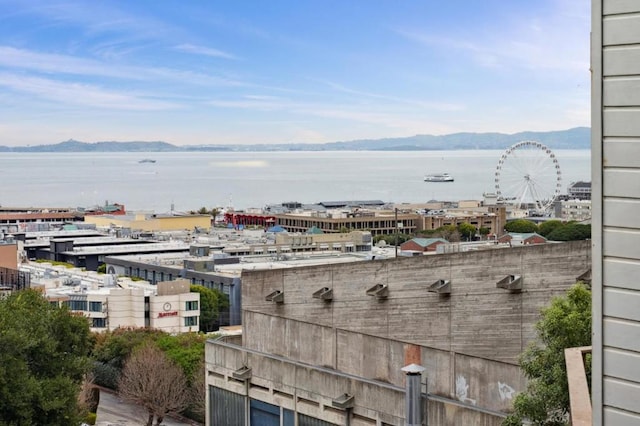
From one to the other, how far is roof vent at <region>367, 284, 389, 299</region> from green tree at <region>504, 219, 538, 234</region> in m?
81.6

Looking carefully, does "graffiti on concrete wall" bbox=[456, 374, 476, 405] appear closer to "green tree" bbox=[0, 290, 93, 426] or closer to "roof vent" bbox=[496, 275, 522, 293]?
"roof vent" bbox=[496, 275, 522, 293]

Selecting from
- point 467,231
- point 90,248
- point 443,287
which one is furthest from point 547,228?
point 443,287

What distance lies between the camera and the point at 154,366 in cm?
3234

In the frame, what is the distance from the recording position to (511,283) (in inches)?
540

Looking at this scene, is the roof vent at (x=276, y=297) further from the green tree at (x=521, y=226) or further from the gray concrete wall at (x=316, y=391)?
the green tree at (x=521, y=226)

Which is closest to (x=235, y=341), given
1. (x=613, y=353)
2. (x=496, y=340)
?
(x=496, y=340)

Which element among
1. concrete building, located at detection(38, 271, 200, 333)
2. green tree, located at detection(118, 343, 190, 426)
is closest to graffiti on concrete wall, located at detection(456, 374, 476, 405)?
green tree, located at detection(118, 343, 190, 426)

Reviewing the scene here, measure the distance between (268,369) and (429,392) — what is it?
334cm

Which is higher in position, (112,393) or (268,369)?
(268,369)

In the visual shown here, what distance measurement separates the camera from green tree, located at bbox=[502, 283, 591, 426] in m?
8.36

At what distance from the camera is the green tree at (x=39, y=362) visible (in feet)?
64.4

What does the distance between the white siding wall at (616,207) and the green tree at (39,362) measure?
1688 centimetres

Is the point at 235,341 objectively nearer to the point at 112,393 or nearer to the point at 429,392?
the point at 429,392

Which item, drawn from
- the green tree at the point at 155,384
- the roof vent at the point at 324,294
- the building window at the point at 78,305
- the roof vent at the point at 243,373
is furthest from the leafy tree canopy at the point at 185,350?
the roof vent at the point at 324,294
